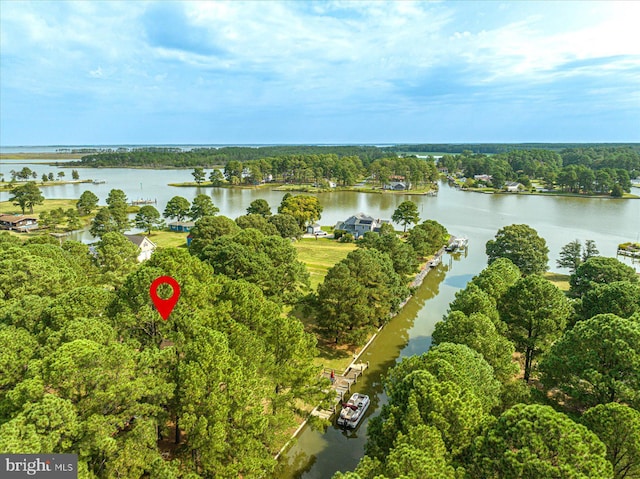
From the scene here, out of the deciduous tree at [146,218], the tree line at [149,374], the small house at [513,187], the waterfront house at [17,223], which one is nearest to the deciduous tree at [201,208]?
the deciduous tree at [146,218]

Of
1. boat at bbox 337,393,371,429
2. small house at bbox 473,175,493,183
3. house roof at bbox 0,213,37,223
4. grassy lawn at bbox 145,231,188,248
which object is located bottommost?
→ boat at bbox 337,393,371,429

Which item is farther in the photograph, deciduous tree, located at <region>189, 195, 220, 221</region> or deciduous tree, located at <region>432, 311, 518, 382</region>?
deciduous tree, located at <region>189, 195, 220, 221</region>

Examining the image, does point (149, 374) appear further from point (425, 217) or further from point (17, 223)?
point (425, 217)

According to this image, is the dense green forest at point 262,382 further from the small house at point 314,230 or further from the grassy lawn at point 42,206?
the grassy lawn at point 42,206

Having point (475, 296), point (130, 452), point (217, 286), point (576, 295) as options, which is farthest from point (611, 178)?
point (130, 452)

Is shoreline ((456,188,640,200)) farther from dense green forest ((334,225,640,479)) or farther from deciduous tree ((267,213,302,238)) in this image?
dense green forest ((334,225,640,479))

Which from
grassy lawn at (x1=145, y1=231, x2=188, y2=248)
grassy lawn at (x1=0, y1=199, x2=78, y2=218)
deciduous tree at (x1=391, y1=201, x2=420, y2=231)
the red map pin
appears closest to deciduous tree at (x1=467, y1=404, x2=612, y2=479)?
the red map pin
